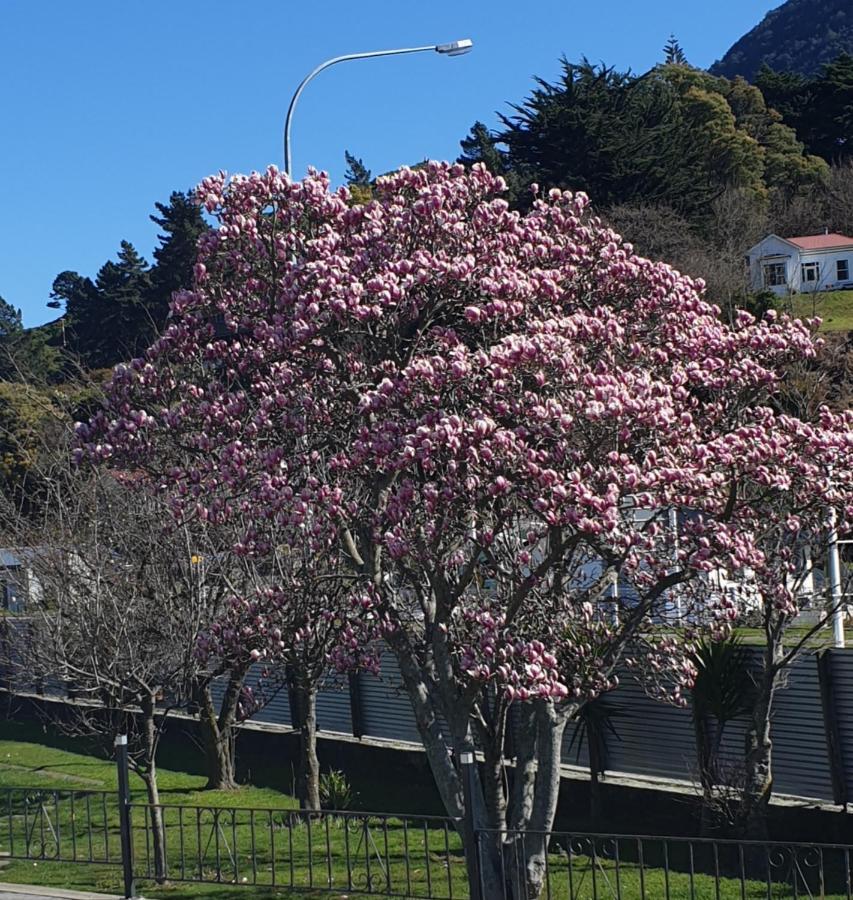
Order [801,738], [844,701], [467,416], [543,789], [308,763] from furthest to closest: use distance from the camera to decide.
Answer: [308,763]
[801,738]
[844,701]
[543,789]
[467,416]

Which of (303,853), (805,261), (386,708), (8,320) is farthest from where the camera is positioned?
(8,320)

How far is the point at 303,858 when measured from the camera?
475 inches

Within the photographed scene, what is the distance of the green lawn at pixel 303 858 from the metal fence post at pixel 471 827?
0.62 feet

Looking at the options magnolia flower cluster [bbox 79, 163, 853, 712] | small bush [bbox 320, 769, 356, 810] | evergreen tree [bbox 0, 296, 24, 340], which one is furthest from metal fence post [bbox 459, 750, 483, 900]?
evergreen tree [bbox 0, 296, 24, 340]

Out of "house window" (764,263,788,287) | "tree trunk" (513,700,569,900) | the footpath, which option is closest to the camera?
"tree trunk" (513,700,569,900)

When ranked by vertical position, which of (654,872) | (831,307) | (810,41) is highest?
(810,41)

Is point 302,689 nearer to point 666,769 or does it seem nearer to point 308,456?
point 666,769

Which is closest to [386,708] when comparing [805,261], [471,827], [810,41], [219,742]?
[219,742]

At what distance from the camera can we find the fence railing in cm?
873

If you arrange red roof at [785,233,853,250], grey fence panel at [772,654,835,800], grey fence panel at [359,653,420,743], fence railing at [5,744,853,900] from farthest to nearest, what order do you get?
red roof at [785,233,853,250], grey fence panel at [359,653,420,743], grey fence panel at [772,654,835,800], fence railing at [5,744,853,900]

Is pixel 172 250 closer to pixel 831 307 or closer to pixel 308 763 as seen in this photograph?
pixel 831 307

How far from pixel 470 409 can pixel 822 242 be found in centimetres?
5580

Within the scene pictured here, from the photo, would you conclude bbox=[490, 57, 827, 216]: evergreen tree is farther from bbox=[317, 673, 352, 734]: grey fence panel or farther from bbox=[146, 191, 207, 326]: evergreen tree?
bbox=[317, 673, 352, 734]: grey fence panel

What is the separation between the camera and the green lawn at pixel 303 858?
9.74 metres
